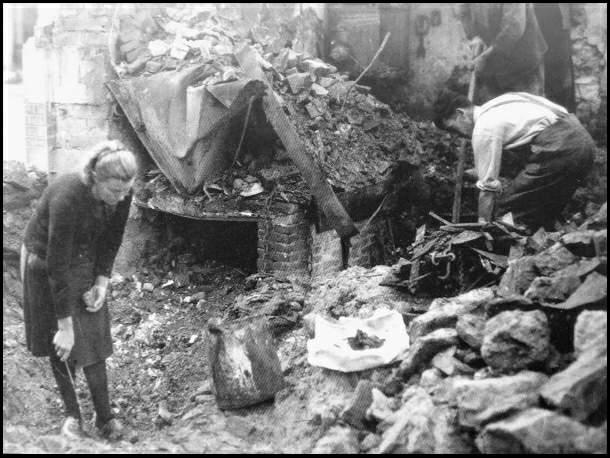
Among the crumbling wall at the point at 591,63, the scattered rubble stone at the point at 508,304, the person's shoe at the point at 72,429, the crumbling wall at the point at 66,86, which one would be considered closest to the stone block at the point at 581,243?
the scattered rubble stone at the point at 508,304

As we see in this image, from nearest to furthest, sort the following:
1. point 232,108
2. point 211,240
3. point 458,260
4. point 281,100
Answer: point 458,260
point 232,108
point 281,100
point 211,240

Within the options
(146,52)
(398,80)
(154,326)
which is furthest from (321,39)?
(154,326)

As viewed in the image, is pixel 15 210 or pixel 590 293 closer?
pixel 590 293

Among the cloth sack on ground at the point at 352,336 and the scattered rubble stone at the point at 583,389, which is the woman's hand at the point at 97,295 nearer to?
the cloth sack on ground at the point at 352,336

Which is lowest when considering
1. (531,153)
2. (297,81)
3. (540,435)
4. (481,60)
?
(540,435)

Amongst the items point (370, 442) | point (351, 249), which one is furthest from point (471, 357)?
point (351, 249)

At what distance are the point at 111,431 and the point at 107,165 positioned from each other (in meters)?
1.58

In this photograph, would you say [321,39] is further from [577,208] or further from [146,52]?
[577,208]

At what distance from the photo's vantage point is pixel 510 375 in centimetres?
315

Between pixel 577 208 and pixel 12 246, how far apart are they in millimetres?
5928

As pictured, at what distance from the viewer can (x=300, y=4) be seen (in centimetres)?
803

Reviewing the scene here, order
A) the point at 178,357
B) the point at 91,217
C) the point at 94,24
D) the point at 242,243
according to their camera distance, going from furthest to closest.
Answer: the point at 242,243 < the point at 94,24 < the point at 178,357 < the point at 91,217

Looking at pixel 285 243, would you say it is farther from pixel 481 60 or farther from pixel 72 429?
pixel 481 60

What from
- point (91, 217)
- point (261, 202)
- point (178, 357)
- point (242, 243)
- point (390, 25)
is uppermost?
point (390, 25)
